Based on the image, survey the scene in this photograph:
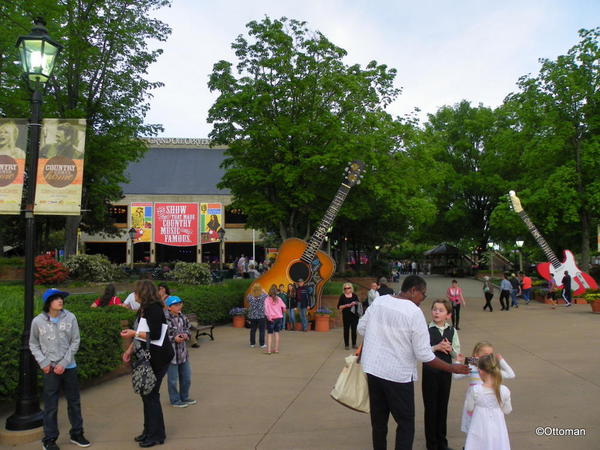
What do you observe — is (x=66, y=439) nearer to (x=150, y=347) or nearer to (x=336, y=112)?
(x=150, y=347)

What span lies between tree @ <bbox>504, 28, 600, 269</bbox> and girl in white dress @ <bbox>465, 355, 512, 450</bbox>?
24.9 m

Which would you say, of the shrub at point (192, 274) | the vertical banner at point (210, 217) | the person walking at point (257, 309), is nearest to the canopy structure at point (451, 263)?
the vertical banner at point (210, 217)

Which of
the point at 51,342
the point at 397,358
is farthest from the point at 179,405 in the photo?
the point at 397,358

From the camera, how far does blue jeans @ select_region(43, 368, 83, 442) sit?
511 centimetres

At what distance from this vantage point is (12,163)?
6.77 meters

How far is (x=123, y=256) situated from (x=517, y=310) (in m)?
38.3

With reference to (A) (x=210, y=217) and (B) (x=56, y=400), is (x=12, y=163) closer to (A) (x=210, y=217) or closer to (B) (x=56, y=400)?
(B) (x=56, y=400)

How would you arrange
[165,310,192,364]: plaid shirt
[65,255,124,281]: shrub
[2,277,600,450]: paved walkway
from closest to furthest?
[2,277,600,450]: paved walkway < [165,310,192,364]: plaid shirt < [65,255,124,281]: shrub

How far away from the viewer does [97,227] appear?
1449 inches

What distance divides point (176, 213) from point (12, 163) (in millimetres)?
35641

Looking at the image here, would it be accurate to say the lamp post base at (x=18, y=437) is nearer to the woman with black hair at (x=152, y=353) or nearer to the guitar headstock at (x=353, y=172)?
the woman with black hair at (x=152, y=353)

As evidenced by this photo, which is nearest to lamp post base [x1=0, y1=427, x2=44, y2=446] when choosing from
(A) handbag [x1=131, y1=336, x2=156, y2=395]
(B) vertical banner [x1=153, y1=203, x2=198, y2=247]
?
(A) handbag [x1=131, y1=336, x2=156, y2=395]

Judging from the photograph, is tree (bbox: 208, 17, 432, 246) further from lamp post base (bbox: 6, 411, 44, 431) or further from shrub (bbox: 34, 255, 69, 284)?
lamp post base (bbox: 6, 411, 44, 431)

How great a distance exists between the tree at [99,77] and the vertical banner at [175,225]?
19.4 metres
